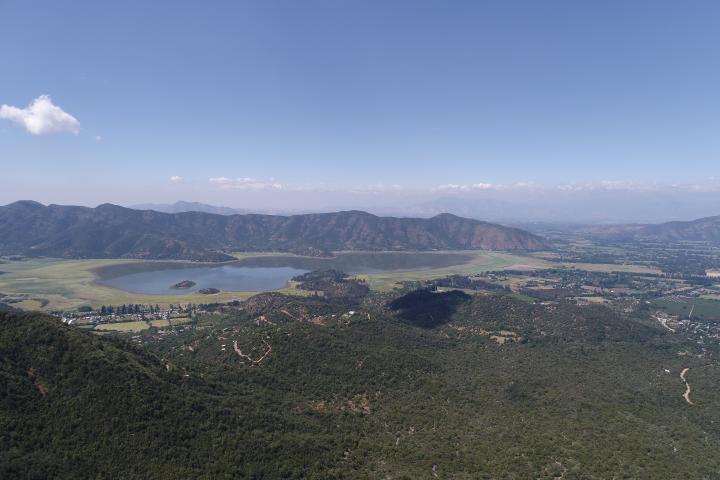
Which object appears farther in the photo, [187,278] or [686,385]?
[187,278]

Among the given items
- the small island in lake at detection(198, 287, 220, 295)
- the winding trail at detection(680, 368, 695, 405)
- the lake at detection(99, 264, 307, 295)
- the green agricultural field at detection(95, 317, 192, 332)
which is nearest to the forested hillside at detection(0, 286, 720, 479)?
the winding trail at detection(680, 368, 695, 405)

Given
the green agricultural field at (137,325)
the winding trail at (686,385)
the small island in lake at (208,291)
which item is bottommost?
the winding trail at (686,385)

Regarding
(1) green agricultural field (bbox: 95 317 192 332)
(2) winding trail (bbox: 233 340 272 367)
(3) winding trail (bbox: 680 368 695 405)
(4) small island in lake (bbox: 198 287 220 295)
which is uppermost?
(2) winding trail (bbox: 233 340 272 367)

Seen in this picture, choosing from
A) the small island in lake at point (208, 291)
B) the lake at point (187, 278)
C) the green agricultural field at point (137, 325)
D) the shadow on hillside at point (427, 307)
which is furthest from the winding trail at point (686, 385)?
the small island in lake at point (208, 291)

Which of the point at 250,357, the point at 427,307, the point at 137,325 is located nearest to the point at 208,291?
the point at 137,325

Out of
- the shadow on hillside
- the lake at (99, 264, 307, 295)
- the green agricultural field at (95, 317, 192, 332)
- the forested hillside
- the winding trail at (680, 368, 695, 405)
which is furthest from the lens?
the lake at (99, 264, 307, 295)

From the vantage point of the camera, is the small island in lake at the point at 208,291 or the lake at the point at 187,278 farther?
the lake at the point at 187,278

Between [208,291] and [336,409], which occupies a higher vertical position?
[208,291]

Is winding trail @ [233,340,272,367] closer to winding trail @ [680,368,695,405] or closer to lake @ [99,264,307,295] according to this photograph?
winding trail @ [680,368,695,405]

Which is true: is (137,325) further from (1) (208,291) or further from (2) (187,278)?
(2) (187,278)

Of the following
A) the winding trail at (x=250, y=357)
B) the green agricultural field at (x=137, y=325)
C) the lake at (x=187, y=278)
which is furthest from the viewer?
the lake at (x=187, y=278)

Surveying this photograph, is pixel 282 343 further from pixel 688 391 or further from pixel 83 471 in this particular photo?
pixel 688 391

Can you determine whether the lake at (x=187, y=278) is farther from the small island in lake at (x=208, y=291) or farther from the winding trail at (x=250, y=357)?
the winding trail at (x=250, y=357)
